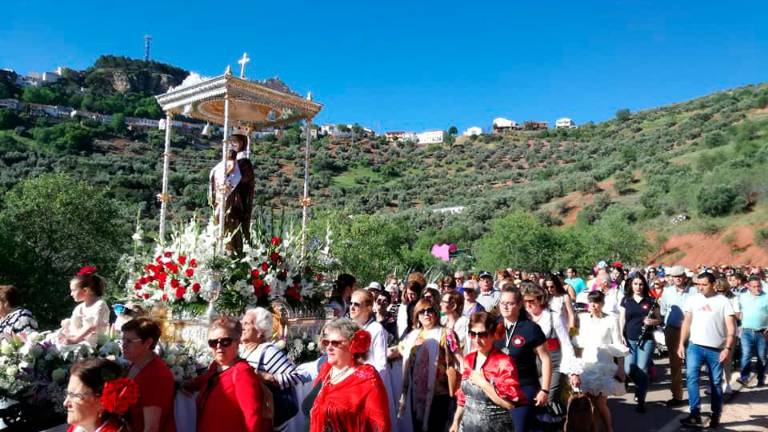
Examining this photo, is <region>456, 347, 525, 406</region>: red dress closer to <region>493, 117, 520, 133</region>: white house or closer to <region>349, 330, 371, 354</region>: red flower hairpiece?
<region>349, 330, 371, 354</region>: red flower hairpiece

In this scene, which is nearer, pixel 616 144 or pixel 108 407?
pixel 108 407

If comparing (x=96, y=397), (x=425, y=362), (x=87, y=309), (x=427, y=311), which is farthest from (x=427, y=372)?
(x=96, y=397)

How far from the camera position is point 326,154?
96.6 meters

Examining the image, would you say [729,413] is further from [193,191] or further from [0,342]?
[193,191]

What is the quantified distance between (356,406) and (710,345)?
17.3ft

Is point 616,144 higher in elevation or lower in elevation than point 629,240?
higher

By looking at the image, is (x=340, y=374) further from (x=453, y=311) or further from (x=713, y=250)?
(x=713, y=250)

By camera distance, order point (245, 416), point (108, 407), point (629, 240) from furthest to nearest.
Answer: point (629, 240) → point (245, 416) → point (108, 407)

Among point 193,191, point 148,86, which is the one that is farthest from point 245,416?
point 148,86

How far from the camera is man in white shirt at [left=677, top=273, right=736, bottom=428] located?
22.7ft

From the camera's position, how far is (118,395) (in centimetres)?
275

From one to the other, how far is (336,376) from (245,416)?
60 centimetres

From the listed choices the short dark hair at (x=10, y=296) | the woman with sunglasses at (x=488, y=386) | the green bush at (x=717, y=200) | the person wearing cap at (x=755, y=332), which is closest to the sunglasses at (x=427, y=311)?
the woman with sunglasses at (x=488, y=386)

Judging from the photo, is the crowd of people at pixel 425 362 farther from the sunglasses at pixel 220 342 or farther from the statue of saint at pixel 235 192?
the statue of saint at pixel 235 192
